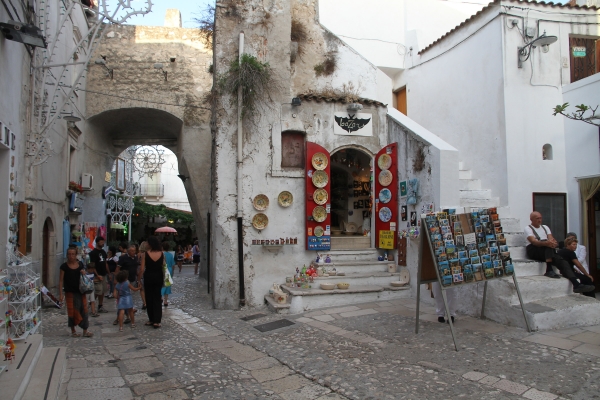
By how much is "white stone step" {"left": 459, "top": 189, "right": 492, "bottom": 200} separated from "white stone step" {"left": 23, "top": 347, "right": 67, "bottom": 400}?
691 centimetres

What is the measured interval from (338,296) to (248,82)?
4436mm

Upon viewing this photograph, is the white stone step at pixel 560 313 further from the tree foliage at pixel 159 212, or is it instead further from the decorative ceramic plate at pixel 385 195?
the tree foliage at pixel 159 212

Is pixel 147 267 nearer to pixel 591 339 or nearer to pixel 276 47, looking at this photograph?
pixel 276 47

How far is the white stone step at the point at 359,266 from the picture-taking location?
8.76 meters

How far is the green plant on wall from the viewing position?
28.1 feet

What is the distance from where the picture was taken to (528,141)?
9219 millimetres

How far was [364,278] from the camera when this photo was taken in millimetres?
8500

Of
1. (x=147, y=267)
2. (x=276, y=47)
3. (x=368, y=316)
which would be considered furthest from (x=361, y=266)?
(x=276, y=47)

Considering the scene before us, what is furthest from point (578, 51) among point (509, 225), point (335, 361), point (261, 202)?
point (335, 361)

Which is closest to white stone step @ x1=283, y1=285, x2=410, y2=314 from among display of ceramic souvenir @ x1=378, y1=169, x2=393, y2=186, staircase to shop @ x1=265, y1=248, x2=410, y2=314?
staircase to shop @ x1=265, y1=248, x2=410, y2=314

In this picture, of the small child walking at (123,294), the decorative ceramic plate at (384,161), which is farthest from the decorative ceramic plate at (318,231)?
the small child walking at (123,294)

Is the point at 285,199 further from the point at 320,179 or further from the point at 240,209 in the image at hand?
the point at 240,209

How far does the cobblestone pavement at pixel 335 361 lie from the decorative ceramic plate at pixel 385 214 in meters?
2.44

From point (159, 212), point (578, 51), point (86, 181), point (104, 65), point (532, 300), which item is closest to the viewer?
point (532, 300)
